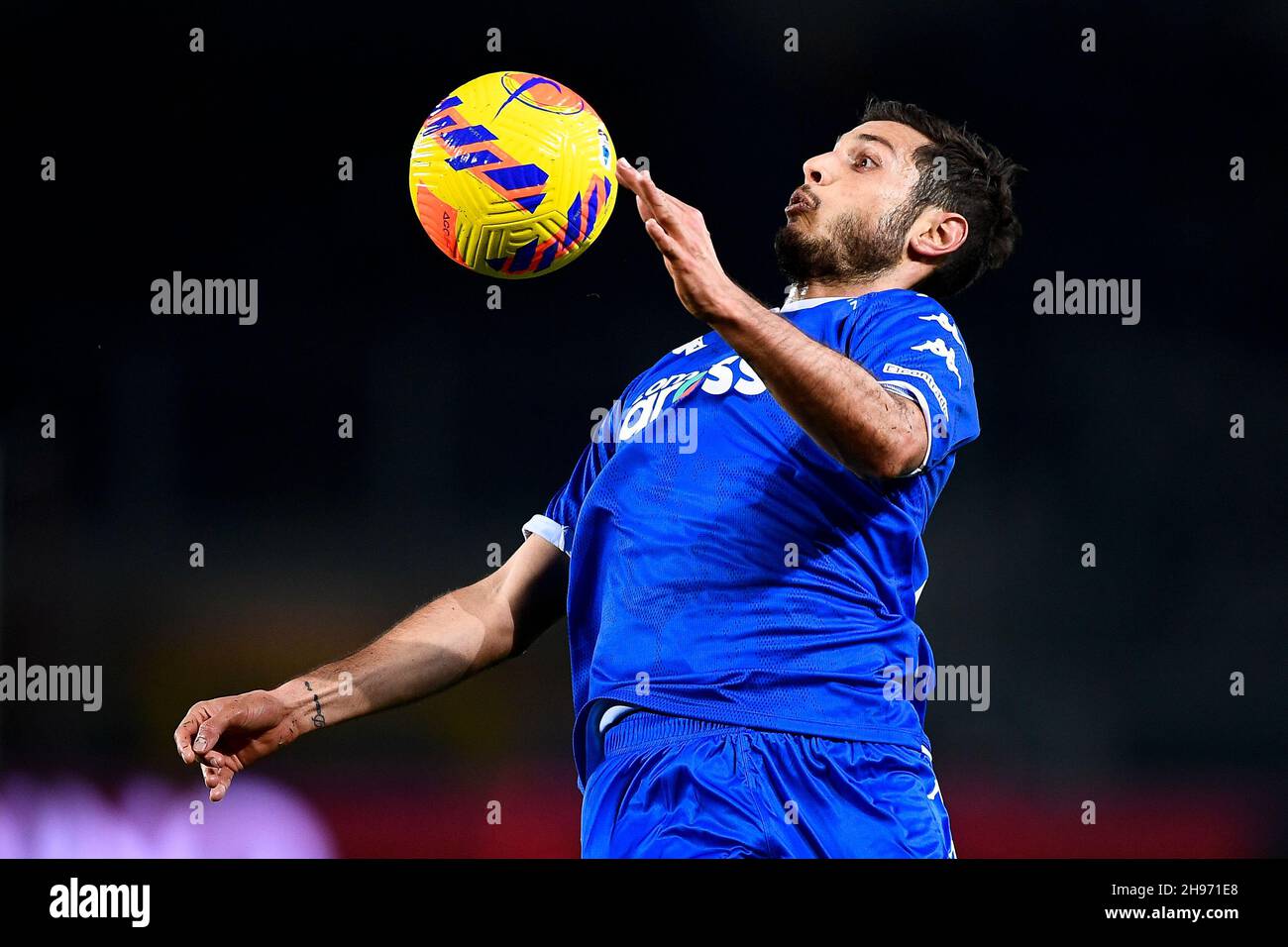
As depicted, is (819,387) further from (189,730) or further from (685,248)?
(189,730)

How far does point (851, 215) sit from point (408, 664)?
4.38 feet

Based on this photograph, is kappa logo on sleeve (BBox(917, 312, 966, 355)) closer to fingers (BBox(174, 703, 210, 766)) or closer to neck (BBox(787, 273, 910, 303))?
neck (BBox(787, 273, 910, 303))

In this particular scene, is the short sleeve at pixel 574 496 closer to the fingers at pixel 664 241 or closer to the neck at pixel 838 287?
the neck at pixel 838 287

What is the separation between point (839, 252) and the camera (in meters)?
3.25

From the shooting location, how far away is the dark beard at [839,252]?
10.7ft

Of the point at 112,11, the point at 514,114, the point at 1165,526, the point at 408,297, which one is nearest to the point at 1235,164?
the point at 1165,526

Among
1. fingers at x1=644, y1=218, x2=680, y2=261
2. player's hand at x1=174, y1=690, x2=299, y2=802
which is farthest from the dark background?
fingers at x1=644, y1=218, x2=680, y2=261

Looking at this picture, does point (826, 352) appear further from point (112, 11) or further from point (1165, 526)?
point (112, 11)

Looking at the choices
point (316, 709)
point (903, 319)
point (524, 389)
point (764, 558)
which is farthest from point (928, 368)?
point (524, 389)

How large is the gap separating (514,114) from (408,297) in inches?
131

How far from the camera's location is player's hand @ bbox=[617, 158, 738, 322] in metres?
2.48

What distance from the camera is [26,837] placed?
219 inches

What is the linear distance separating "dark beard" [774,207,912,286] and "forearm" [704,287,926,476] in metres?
0.76

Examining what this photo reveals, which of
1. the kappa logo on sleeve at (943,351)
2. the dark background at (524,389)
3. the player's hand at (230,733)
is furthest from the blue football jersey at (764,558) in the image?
the dark background at (524,389)
